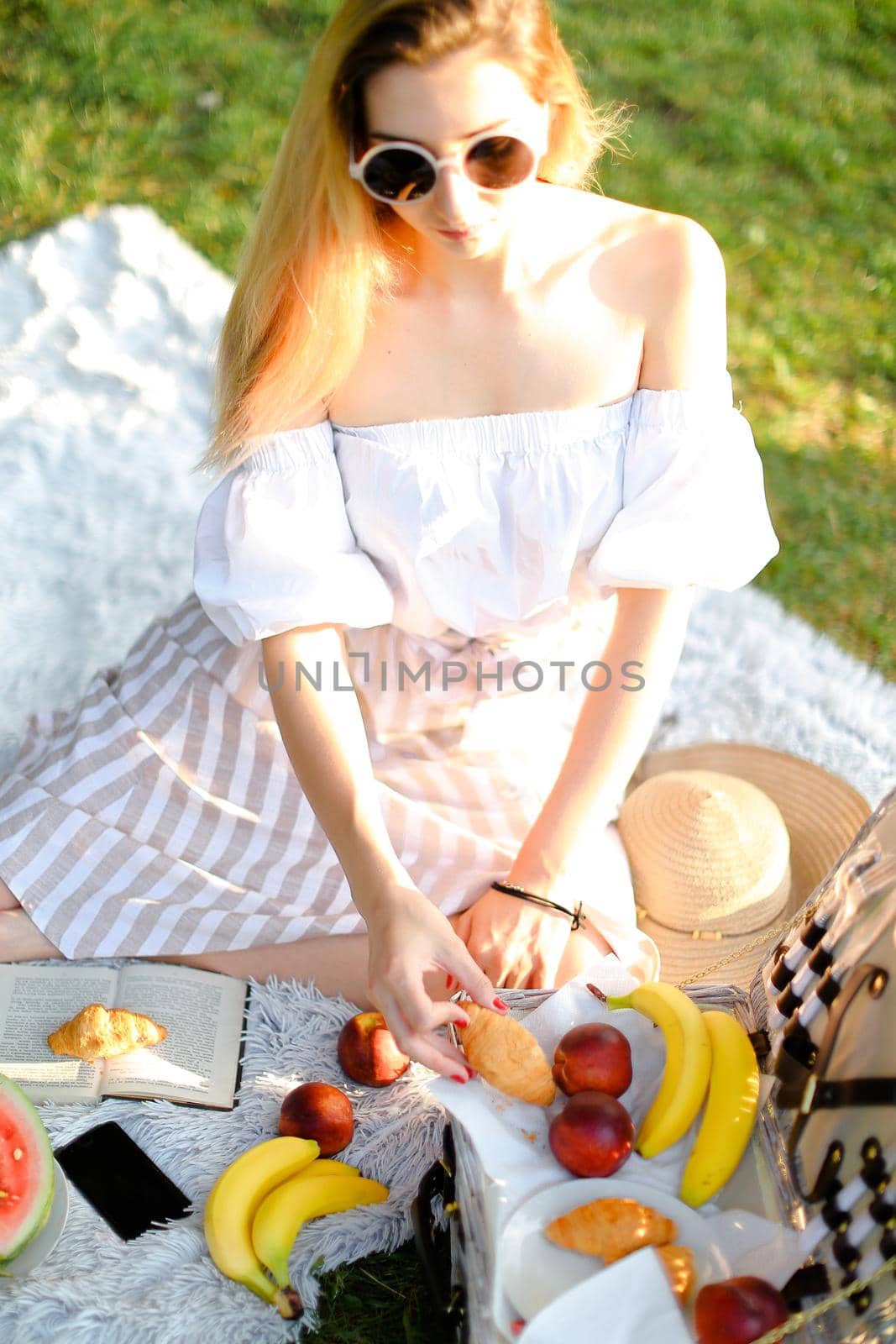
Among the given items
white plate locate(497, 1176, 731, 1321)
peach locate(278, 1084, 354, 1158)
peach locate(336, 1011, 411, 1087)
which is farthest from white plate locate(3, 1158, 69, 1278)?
white plate locate(497, 1176, 731, 1321)

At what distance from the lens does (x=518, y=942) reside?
1.74 m

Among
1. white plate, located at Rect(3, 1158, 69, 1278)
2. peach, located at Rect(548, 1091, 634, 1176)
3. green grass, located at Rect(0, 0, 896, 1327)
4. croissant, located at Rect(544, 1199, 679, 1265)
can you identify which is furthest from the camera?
green grass, located at Rect(0, 0, 896, 1327)

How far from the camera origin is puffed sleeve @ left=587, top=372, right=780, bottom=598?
174 cm

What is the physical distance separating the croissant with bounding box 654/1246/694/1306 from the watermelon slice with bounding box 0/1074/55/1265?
2.75 feet

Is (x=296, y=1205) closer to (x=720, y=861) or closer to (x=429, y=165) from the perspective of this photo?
(x=720, y=861)

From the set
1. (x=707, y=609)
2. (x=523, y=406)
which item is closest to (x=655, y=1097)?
(x=523, y=406)

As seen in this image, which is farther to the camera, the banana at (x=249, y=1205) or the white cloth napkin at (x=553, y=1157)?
the banana at (x=249, y=1205)

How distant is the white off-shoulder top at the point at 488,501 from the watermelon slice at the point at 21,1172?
0.74 m

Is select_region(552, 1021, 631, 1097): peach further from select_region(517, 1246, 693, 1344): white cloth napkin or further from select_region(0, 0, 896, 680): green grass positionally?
select_region(0, 0, 896, 680): green grass

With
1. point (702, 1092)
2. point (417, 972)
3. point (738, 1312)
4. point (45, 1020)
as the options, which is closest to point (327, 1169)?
point (417, 972)

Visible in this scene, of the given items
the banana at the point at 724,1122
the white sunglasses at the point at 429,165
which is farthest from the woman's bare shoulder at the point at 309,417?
the banana at the point at 724,1122

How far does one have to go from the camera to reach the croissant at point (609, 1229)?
1.25 metres

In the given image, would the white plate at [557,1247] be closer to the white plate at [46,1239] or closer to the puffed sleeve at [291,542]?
the white plate at [46,1239]

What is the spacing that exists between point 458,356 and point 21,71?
313 cm
